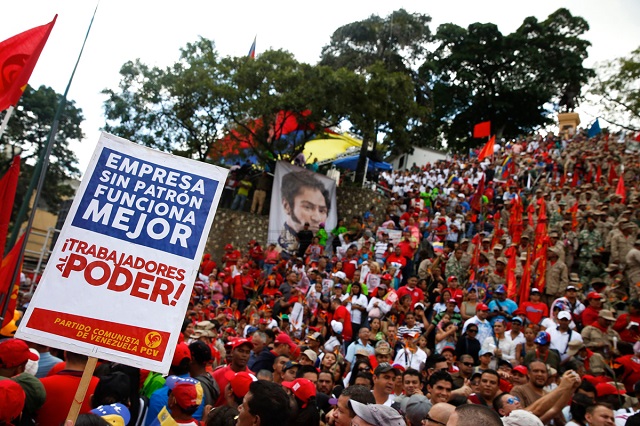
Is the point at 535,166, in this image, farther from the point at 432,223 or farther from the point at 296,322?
the point at 296,322

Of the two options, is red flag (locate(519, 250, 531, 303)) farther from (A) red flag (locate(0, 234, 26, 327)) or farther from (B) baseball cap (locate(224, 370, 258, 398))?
(A) red flag (locate(0, 234, 26, 327))

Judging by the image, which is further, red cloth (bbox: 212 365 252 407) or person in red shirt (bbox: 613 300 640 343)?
person in red shirt (bbox: 613 300 640 343)

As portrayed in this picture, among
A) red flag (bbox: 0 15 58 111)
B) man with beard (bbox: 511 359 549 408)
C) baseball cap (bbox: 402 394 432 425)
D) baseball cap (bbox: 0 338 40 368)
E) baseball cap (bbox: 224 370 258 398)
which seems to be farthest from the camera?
red flag (bbox: 0 15 58 111)

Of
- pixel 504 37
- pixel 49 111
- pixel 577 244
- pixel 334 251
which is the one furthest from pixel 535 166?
pixel 504 37

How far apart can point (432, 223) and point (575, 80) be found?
30.4 m

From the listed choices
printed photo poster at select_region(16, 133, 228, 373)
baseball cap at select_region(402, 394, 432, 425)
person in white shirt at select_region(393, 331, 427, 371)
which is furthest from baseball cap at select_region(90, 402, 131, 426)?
person in white shirt at select_region(393, 331, 427, 371)

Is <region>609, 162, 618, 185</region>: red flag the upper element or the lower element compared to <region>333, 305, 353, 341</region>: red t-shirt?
upper

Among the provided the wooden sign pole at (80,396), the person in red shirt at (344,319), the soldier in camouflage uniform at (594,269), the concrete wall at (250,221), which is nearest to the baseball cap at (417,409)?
the wooden sign pole at (80,396)

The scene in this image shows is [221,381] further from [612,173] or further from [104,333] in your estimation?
[612,173]

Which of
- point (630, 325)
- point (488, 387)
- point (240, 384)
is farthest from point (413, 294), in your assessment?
point (240, 384)

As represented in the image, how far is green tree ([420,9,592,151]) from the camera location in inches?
1688

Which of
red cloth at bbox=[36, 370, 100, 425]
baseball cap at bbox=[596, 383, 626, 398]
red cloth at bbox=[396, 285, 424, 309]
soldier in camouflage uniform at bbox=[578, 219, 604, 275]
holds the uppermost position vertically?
soldier in camouflage uniform at bbox=[578, 219, 604, 275]

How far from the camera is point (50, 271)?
3359 mm

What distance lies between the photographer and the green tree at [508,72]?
141 feet
